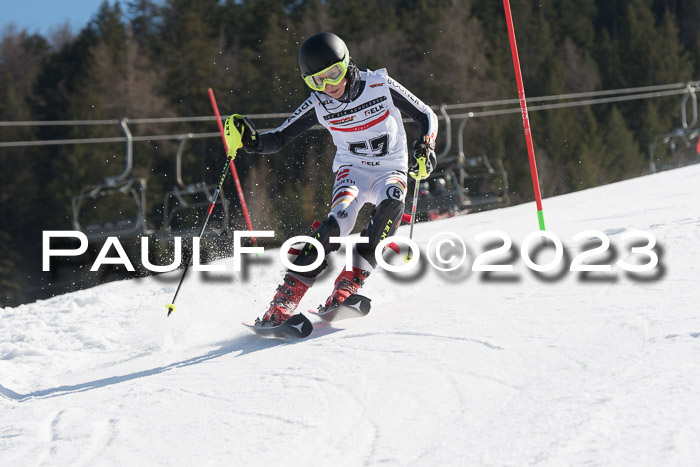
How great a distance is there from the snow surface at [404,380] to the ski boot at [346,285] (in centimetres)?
15

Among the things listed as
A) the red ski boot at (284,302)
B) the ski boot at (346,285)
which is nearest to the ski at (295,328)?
the red ski boot at (284,302)

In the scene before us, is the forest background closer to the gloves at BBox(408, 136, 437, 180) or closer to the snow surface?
the snow surface

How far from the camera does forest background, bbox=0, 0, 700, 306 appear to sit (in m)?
32.1

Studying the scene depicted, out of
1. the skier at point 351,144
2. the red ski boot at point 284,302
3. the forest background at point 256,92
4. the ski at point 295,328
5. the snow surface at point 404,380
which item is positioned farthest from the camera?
the forest background at point 256,92

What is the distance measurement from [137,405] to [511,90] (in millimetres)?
43888

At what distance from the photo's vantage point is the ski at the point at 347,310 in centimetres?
389

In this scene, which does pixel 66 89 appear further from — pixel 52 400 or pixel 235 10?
pixel 52 400

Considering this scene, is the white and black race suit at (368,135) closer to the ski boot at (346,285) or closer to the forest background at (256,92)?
the ski boot at (346,285)

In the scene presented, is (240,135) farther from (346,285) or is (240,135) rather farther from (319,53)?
(346,285)

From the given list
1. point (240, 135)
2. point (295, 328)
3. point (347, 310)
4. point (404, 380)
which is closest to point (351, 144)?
point (240, 135)

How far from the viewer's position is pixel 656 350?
8.62 feet

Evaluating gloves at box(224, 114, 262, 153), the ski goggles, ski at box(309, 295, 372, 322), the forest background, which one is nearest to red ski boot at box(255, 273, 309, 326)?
ski at box(309, 295, 372, 322)

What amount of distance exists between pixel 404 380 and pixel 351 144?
1.82 m

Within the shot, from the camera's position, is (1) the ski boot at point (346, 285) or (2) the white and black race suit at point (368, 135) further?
(2) the white and black race suit at point (368, 135)
